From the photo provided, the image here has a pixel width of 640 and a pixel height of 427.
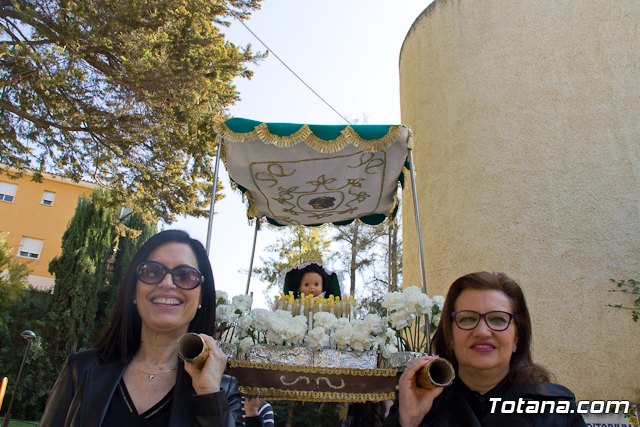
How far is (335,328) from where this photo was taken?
3115 mm

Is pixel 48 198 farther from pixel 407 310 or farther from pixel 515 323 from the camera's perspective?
pixel 515 323

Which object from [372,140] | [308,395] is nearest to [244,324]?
[308,395]

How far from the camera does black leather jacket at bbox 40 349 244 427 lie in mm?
1611

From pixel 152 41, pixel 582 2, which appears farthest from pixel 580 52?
pixel 152 41

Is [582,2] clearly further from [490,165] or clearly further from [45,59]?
[45,59]

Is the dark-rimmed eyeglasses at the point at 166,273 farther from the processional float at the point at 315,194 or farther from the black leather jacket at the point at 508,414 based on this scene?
the black leather jacket at the point at 508,414

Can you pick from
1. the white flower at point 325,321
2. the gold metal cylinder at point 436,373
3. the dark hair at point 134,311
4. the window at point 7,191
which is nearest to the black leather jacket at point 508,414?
the gold metal cylinder at point 436,373

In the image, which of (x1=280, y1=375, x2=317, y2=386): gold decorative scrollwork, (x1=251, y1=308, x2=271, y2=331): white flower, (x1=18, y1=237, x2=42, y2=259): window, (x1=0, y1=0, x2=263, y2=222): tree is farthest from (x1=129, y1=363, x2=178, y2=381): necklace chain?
(x1=18, y1=237, x2=42, y2=259): window

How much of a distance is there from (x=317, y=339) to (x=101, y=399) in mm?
1523

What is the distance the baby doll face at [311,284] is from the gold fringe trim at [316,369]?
2.30 m

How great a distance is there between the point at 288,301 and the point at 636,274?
5.85 meters

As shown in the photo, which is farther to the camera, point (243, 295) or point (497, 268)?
point (497, 268)

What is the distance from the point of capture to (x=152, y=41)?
700 centimetres

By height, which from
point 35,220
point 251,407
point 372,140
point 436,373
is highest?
point 35,220
